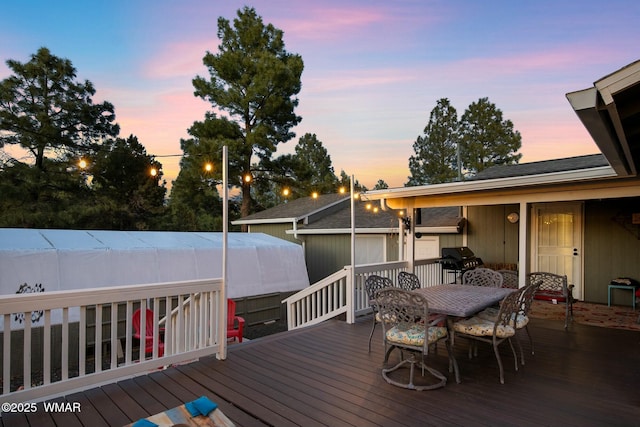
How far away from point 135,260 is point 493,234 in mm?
8069

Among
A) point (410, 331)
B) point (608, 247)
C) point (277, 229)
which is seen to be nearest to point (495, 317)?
point (410, 331)

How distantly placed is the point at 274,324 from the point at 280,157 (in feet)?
32.4

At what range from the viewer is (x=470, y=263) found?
23.9ft

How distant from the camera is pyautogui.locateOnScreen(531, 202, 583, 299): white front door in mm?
6738

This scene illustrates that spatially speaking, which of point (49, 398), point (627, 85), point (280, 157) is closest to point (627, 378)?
point (627, 85)

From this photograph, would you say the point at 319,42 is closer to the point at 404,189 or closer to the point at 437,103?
the point at 404,189

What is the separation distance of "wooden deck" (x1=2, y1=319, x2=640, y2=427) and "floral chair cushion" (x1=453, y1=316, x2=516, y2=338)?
0.39 m

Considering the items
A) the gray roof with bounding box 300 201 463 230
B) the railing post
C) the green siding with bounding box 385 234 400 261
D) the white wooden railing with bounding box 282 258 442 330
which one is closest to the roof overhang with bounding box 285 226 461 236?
the gray roof with bounding box 300 201 463 230

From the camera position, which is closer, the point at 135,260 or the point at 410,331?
the point at 410,331

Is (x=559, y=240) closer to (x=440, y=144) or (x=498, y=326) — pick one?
(x=498, y=326)

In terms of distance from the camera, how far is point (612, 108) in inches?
85.0

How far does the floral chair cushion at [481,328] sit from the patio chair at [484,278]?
1.56 metres

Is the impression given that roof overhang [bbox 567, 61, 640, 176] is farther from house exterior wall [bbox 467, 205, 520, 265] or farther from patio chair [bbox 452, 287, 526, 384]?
house exterior wall [bbox 467, 205, 520, 265]

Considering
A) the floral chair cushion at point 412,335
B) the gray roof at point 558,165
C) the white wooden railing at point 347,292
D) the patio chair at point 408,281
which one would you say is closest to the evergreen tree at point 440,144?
the gray roof at point 558,165
